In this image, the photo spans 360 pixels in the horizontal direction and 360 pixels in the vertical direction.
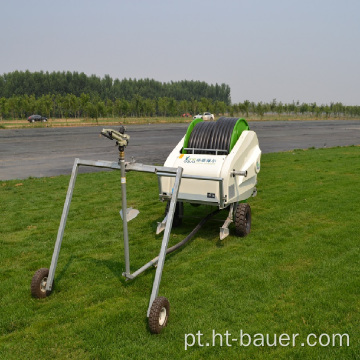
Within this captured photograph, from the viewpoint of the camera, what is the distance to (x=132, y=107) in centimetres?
8819

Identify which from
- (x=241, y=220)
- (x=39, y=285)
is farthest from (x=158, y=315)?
(x=241, y=220)

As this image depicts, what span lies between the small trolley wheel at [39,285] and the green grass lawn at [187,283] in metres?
0.10

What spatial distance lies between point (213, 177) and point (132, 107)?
84.3 m

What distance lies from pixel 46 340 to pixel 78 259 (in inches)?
91.0

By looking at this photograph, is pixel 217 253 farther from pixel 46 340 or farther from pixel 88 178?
pixel 88 178

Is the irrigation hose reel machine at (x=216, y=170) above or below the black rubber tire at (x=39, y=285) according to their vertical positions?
above

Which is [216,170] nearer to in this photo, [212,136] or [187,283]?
[212,136]

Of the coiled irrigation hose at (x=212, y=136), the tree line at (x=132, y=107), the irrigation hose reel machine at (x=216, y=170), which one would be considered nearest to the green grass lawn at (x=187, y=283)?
the irrigation hose reel machine at (x=216, y=170)

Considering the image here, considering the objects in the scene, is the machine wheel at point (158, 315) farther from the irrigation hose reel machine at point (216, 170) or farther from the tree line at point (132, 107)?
the tree line at point (132, 107)

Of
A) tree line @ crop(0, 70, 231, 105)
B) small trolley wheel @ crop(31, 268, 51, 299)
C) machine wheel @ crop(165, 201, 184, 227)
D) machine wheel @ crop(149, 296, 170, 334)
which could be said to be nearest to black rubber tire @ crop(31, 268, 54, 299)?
small trolley wheel @ crop(31, 268, 51, 299)

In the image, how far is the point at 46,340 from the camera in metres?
4.05

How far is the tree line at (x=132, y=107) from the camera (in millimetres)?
75750

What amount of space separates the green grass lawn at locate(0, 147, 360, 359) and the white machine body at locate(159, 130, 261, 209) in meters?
0.90

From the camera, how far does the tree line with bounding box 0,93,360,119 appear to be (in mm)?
75750
